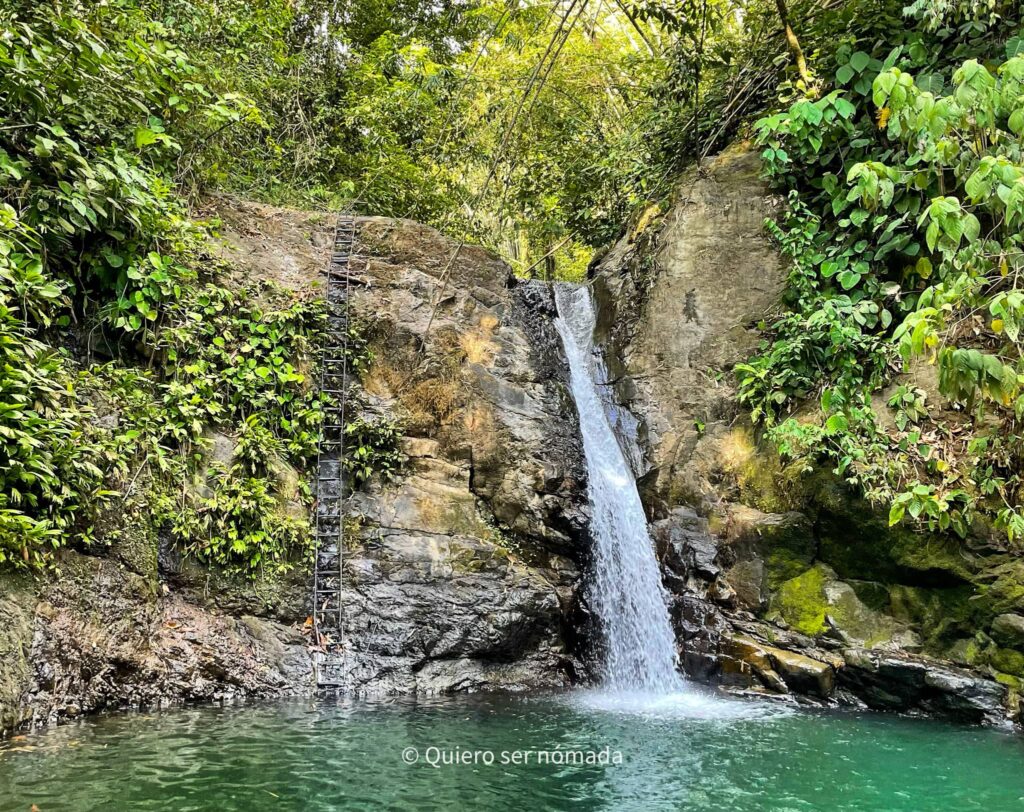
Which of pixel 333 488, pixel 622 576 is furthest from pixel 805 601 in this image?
pixel 333 488

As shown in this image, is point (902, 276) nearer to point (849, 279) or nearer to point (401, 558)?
point (849, 279)

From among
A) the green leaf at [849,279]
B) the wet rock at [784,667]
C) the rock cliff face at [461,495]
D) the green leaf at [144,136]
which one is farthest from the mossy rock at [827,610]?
the green leaf at [144,136]

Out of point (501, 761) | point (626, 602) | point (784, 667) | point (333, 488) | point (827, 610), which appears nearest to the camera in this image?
point (501, 761)

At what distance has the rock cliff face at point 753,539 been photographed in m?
6.45

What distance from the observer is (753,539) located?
25.1 ft

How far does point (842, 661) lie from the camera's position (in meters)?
6.75

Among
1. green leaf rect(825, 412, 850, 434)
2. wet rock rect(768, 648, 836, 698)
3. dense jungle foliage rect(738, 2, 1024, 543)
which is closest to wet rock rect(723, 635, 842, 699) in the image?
wet rock rect(768, 648, 836, 698)

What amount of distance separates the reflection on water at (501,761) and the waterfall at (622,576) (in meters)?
1.27

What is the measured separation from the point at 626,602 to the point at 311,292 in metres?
5.65

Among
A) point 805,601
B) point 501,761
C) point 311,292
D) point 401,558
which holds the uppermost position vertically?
point 311,292

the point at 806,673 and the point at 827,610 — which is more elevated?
the point at 827,610

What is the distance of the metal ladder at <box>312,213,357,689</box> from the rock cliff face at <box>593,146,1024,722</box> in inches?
152

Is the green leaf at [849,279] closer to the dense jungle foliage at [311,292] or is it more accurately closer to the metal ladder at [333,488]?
the dense jungle foliage at [311,292]

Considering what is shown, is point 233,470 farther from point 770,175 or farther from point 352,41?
point 352,41
